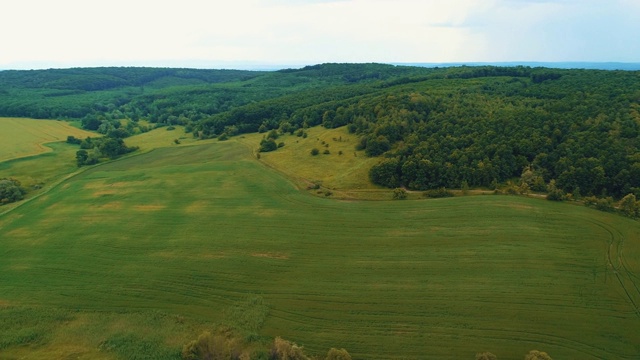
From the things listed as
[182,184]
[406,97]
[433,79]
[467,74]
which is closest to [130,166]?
[182,184]

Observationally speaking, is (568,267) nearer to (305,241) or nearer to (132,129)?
(305,241)

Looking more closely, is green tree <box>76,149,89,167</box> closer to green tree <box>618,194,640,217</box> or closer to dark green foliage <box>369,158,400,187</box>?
dark green foliage <box>369,158,400,187</box>

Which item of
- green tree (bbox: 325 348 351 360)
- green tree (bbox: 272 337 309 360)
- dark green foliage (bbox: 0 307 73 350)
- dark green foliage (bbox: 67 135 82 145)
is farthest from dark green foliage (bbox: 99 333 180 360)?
dark green foliage (bbox: 67 135 82 145)

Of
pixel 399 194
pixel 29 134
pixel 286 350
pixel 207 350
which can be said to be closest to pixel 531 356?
pixel 286 350

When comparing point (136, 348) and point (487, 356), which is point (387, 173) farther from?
point (136, 348)

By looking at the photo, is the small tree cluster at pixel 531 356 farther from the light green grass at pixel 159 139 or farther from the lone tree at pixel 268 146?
the light green grass at pixel 159 139
